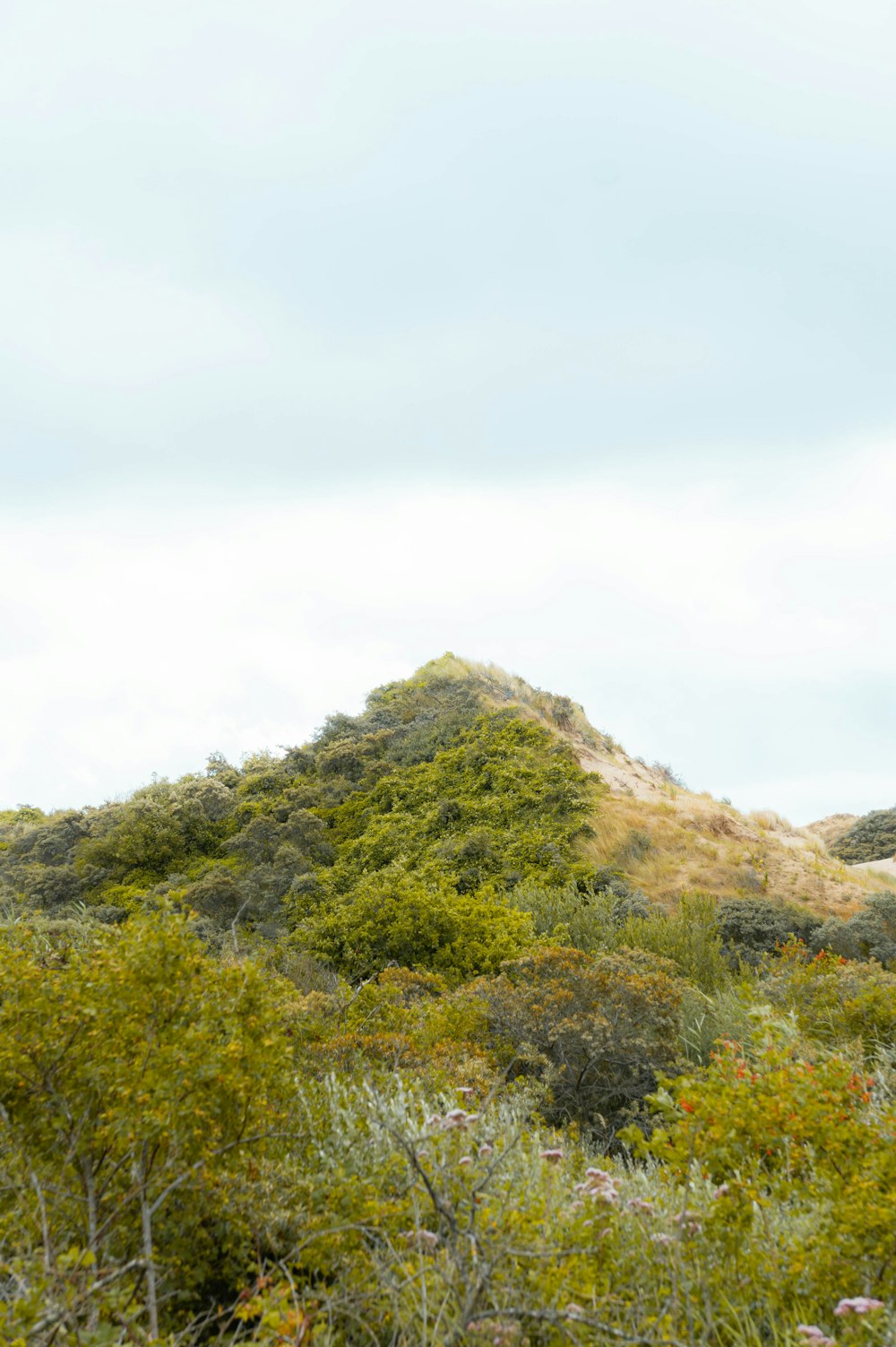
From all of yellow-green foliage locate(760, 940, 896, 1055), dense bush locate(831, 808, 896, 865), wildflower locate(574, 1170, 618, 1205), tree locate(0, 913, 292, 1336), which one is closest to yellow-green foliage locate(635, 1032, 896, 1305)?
wildflower locate(574, 1170, 618, 1205)

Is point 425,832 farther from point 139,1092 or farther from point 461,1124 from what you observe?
point 139,1092

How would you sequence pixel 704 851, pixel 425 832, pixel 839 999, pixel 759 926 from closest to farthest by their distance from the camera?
pixel 839 999, pixel 759 926, pixel 704 851, pixel 425 832

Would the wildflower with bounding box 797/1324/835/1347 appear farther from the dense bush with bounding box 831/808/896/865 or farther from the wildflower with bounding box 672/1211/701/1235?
the dense bush with bounding box 831/808/896/865

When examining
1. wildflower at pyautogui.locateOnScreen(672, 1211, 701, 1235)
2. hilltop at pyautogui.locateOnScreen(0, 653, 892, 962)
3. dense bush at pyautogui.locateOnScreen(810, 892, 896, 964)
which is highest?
hilltop at pyautogui.locateOnScreen(0, 653, 892, 962)

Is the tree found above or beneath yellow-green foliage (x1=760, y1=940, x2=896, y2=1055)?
above

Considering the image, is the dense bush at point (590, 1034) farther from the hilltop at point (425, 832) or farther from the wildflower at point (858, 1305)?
the wildflower at point (858, 1305)

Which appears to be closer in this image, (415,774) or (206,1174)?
(206,1174)

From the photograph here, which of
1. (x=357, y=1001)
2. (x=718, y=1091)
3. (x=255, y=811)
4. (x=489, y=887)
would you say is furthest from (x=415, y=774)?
(x=718, y=1091)

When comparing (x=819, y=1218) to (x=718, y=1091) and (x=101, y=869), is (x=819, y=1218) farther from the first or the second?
(x=101, y=869)

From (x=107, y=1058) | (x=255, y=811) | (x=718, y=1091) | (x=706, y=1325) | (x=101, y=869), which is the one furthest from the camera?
(x=255, y=811)

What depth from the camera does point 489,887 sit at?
1395 centimetres

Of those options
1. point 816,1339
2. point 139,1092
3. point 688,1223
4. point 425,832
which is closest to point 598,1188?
point 688,1223

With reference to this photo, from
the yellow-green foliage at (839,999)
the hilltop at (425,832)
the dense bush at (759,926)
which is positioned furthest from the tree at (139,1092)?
the dense bush at (759,926)

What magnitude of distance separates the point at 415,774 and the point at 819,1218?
16.8 m
